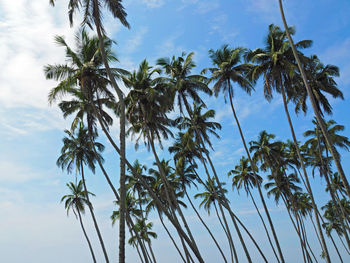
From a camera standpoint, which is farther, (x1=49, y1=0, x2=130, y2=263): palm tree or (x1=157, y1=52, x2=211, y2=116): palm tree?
(x1=157, y1=52, x2=211, y2=116): palm tree

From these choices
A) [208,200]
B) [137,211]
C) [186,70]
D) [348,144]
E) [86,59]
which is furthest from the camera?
[208,200]

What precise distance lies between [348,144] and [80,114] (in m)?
31.4

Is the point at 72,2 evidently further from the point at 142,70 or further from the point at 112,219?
the point at 112,219

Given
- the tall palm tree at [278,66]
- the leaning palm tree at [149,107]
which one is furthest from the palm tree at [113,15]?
the tall palm tree at [278,66]

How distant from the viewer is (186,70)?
25031 mm

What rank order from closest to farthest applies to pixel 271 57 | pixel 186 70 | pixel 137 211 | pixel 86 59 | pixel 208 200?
pixel 86 59 → pixel 271 57 → pixel 186 70 → pixel 137 211 → pixel 208 200

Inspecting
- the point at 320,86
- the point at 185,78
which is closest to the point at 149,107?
the point at 185,78

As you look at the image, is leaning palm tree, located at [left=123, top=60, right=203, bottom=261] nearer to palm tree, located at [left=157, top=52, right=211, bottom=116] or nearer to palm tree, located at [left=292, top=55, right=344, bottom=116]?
palm tree, located at [left=157, top=52, right=211, bottom=116]

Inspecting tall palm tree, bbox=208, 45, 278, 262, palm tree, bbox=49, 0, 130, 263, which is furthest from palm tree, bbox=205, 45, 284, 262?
palm tree, bbox=49, 0, 130, 263

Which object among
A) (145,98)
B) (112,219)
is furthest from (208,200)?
(145,98)

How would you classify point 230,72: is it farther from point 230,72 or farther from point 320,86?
point 320,86

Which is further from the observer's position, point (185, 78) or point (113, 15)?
point (185, 78)

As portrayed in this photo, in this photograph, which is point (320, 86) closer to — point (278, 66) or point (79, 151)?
point (278, 66)

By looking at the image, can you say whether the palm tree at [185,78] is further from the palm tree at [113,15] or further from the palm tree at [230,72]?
the palm tree at [113,15]
